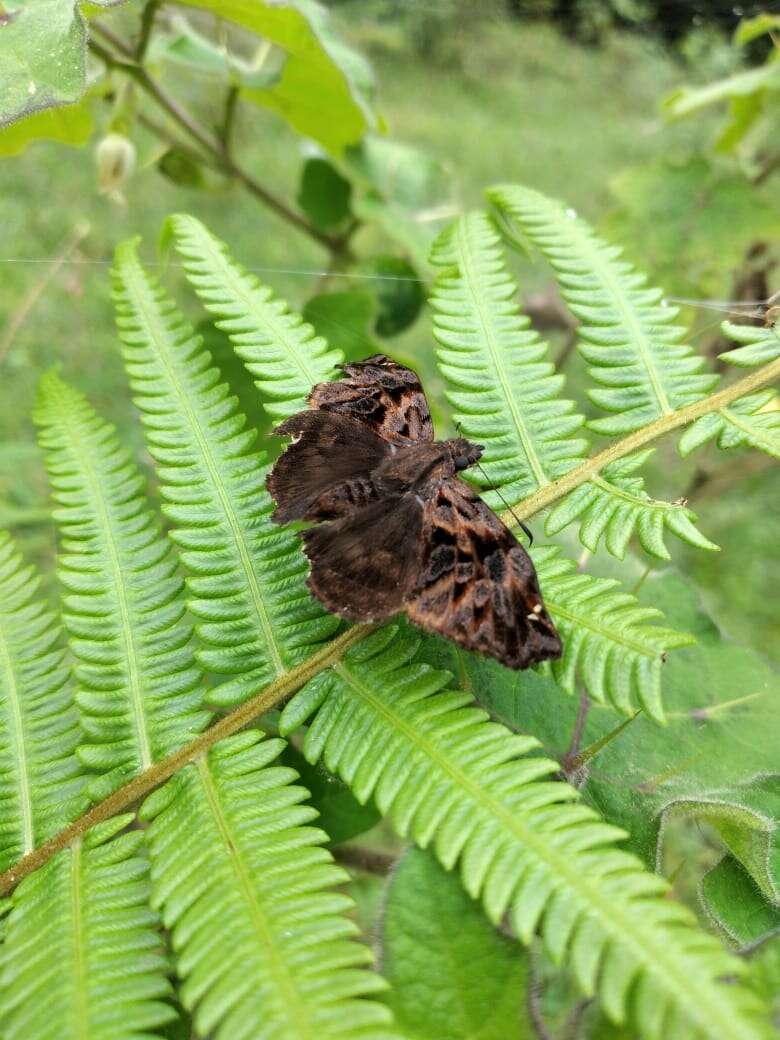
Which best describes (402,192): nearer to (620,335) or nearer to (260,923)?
(620,335)

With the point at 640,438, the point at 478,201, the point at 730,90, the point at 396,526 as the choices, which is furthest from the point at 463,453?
the point at 478,201

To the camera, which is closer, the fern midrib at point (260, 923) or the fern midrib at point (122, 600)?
the fern midrib at point (260, 923)

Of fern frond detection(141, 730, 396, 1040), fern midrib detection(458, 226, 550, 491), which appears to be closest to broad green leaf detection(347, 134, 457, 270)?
fern midrib detection(458, 226, 550, 491)

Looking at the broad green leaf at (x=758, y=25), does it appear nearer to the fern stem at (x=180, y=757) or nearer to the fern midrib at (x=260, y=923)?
the fern stem at (x=180, y=757)

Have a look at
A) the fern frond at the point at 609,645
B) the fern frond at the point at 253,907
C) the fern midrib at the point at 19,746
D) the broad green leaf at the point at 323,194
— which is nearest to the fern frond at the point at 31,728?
the fern midrib at the point at 19,746

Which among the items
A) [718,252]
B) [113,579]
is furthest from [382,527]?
[718,252]

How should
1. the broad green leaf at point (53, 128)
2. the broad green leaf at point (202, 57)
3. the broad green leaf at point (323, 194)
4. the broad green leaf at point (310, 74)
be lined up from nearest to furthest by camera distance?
the broad green leaf at point (53, 128), the broad green leaf at point (310, 74), the broad green leaf at point (202, 57), the broad green leaf at point (323, 194)

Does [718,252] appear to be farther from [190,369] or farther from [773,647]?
[190,369]
